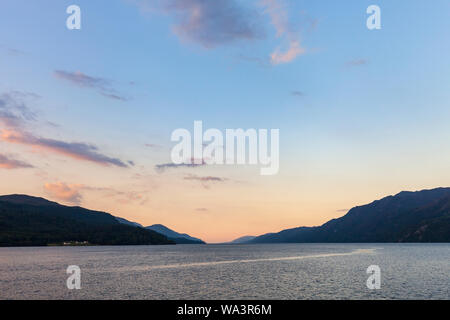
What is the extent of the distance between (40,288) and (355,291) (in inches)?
3156

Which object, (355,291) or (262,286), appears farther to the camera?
(262,286)

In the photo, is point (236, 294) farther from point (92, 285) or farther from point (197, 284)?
point (92, 285)

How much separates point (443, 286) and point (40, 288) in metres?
106
